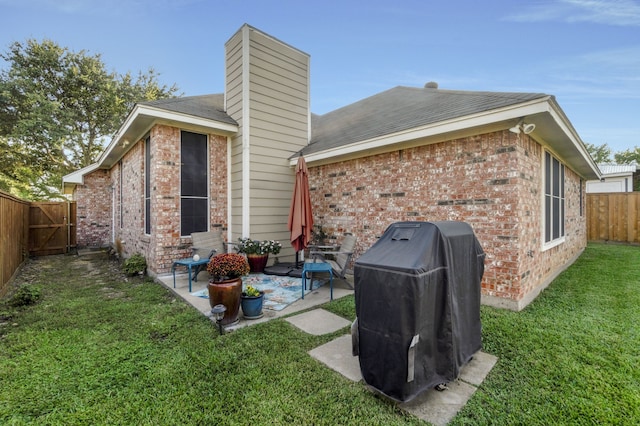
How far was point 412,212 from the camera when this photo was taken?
195 inches

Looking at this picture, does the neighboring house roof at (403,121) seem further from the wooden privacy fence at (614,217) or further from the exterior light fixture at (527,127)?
the wooden privacy fence at (614,217)

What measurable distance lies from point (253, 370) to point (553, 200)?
255 inches

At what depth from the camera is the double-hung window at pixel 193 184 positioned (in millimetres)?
6078

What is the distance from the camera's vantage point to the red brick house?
4016mm

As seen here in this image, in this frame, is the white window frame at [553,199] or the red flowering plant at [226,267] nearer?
the red flowering plant at [226,267]

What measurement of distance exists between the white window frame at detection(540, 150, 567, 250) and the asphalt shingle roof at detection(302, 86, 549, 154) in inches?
68.8

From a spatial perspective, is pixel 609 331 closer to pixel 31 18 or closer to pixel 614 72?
pixel 614 72

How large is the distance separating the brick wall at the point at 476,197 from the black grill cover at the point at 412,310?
2.07 metres

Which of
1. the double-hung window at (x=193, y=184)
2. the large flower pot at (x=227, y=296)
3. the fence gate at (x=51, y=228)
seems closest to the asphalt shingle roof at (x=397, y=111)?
the double-hung window at (x=193, y=184)

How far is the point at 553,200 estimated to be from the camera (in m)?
5.67

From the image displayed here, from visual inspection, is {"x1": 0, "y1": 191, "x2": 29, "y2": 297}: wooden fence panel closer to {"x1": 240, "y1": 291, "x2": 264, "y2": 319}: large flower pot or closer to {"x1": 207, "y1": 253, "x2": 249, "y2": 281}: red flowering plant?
{"x1": 207, "y1": 253, "x2": 249, "y2": 281}: red flowering plant

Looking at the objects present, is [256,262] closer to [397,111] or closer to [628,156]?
[397,111]

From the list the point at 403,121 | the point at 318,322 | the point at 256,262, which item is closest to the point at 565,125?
the point at 403,121

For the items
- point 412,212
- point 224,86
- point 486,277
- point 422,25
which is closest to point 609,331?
point 486,277
